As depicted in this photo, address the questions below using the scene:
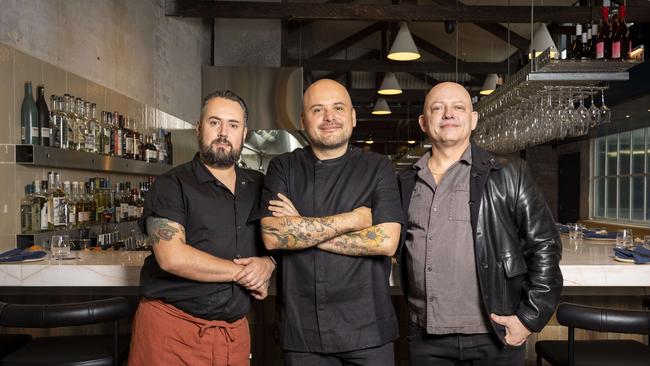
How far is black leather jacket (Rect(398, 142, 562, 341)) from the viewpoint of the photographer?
6.03 ft

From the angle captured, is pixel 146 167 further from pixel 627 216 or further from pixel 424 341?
pixel 627 216

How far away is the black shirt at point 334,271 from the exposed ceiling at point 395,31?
8.47 ft

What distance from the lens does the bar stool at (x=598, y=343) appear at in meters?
1.91

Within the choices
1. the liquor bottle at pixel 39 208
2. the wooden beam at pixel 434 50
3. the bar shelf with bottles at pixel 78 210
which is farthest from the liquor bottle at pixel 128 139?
the wooden beam at pixel 434 50

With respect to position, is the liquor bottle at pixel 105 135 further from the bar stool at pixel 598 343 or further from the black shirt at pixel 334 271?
the bar stool at pixel 598 343

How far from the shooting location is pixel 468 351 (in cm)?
188

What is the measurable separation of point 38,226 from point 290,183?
2.23 m

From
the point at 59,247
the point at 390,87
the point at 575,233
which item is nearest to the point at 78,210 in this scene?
the point at 59,247

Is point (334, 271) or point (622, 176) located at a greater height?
point (622, 176)

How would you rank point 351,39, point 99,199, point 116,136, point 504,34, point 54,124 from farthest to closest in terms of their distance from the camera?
1. point 351,39
2. point 504,34
3. point 116,136
4. point 99,199
5. point 54,124

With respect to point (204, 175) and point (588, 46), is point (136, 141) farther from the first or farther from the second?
point (588, 46)

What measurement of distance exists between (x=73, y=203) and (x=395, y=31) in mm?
6013

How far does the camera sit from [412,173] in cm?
207

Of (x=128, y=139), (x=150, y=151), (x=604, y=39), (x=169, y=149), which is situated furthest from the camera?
(x=169, y=149)
